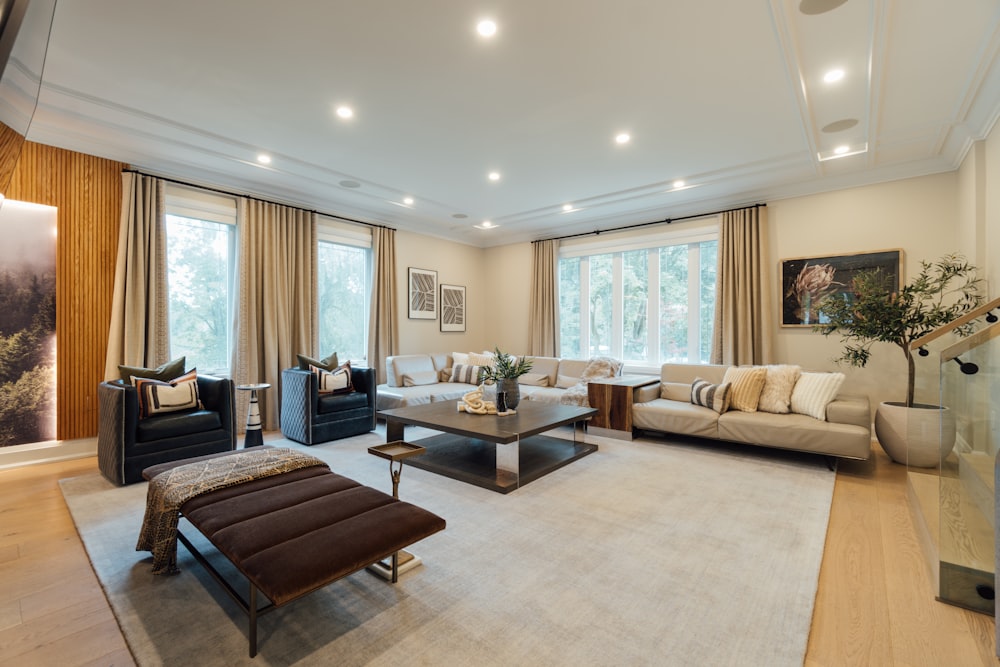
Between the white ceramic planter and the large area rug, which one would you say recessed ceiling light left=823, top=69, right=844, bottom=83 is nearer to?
the white ceramic planter

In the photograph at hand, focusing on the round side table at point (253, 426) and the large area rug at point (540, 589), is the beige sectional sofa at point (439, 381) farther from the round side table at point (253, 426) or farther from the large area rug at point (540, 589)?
the large area rug at point (540, 589)

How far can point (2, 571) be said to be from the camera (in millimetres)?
2100

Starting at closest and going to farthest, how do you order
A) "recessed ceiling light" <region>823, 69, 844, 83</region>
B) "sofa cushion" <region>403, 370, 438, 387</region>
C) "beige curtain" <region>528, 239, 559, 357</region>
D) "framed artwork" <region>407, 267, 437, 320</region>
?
"recessed ceiling light" <region>823, 69, 844, 83</region>
"sofa cushion" <region>403, 370, 438, 387</region>
"framed artwork" <region>407, 267, 437, 320</region>
"beige curtain" <region>528, 239, 559, 357</region>

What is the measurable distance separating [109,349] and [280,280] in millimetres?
1672

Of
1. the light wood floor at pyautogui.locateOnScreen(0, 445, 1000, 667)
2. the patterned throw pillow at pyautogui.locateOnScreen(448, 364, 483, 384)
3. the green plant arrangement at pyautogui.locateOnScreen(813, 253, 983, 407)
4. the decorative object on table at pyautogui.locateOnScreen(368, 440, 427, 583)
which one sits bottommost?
the light wood floor at pyautogui.locateOnScreen(0, 445, 1000, 667)

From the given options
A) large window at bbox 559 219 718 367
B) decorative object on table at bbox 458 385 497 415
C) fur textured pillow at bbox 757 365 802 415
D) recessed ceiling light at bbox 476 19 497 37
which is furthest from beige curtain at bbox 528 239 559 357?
recessed ceiling light at bbox 476 19 497 37

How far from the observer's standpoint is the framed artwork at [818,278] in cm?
444

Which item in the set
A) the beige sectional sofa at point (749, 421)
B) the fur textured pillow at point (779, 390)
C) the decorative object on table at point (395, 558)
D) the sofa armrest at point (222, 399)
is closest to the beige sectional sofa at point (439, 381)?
the beige sectional sofa at point (749, 421)

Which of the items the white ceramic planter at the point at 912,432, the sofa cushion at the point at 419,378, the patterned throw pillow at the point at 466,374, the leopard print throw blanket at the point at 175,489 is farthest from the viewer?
the patterned throw pillow at the point at 466,374

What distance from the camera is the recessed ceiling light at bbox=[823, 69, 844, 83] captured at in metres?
2.80

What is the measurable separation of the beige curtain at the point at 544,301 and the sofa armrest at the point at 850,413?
3679 millimetres

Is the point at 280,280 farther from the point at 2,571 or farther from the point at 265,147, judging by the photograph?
the point at 2,571

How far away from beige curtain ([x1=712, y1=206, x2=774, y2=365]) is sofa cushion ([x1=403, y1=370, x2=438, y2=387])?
3.65 m

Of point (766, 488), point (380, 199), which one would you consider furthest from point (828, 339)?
point (380, 199)
